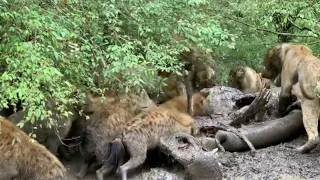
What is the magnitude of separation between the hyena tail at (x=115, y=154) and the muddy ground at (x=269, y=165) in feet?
0.59

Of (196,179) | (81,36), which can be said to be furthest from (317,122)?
(81,36)

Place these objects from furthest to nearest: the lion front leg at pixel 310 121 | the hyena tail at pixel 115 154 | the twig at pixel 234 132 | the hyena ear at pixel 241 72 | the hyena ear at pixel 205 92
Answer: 1. the hyena ear at pixel 241 72
2. the hyena ear at pixel 205 92
3. the twig at pixel 234 132
4. the lion front leg at pixel 310 121
5. the hyena tail at pixel 115 154

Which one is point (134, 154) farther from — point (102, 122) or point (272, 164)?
point (272, 164)

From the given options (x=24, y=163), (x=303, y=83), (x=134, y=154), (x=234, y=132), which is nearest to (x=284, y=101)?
(x=303, y=83)

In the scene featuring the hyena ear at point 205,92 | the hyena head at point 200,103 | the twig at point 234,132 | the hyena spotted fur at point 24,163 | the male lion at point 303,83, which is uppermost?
the male lion at point 303,83

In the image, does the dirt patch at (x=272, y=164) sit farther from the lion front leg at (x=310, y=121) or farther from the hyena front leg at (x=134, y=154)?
the hyena front leg at (x=134, y=154)

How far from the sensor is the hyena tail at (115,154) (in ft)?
22.1

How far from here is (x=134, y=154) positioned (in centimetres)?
674

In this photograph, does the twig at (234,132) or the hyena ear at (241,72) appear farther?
the hyena ear at (241,72)

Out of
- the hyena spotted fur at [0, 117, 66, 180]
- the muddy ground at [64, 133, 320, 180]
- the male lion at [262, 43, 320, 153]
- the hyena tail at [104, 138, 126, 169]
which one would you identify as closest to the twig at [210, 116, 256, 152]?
the muddy ground at [64, 133, 320, 180]

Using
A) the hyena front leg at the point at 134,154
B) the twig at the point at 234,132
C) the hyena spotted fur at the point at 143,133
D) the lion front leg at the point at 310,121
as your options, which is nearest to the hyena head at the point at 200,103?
the twig at the point at 234,132

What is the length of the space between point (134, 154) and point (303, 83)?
236cm

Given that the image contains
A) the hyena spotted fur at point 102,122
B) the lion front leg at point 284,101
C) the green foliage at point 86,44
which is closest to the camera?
the green foliage at point 86,44

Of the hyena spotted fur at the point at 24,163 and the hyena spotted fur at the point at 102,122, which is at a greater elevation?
the hyena spotted fur at the point at 24,163
